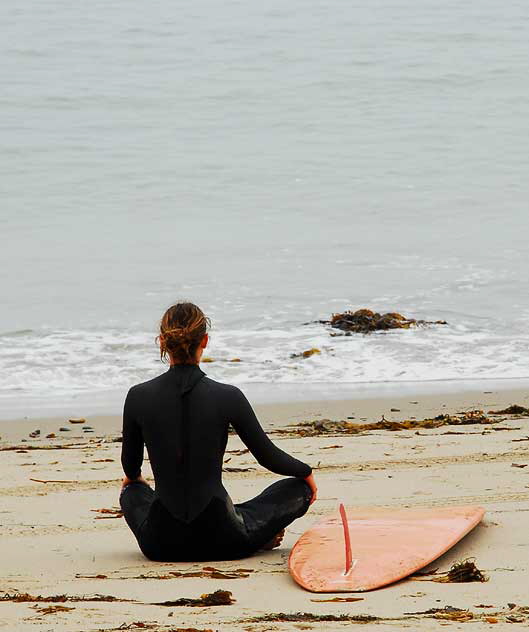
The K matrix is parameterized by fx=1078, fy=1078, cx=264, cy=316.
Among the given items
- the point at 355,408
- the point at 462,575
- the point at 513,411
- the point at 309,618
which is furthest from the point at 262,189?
the point at 309,618

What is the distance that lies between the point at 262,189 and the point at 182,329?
14.1 m

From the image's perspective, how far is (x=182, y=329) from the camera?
3.69m

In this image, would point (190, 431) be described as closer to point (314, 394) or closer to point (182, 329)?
point (182, 329)

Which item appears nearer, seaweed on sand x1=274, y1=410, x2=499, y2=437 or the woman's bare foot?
the woman's bare foot

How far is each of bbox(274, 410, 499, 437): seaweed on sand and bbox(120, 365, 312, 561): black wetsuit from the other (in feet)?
7.78

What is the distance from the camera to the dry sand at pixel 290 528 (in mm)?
3166

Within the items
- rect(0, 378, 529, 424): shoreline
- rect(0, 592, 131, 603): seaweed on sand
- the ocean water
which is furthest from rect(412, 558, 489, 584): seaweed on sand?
the ocean water

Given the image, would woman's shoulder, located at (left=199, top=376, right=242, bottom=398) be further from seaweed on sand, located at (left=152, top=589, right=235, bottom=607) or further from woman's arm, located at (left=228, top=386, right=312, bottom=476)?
seaweed on sand, located at (left=152, top=589, right=235, bottom=607)

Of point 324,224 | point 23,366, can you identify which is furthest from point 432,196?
point 23,366

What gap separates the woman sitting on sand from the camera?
3760 mm

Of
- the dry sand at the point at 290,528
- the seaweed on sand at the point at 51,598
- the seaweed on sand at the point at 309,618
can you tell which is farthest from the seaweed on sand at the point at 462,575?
the seaweed on sand at the point at 51,598

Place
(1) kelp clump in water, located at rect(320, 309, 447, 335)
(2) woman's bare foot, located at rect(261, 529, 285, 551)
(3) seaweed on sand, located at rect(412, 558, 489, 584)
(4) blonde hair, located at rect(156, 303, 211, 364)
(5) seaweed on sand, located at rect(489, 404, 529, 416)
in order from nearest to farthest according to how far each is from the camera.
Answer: (3) seaweed on sand, located at rect(412, 558, 489, 584)
(4) blonde hair, located at rect(156, 303, 211, 364)
(2) woman's bare foot, located at rect(261, 529, 285, 551)
(5) seaweed on sand, located at rect(489, 404, 529, 416)
(1) kelp clump in water, located at rect(320, 309, 447, 335)

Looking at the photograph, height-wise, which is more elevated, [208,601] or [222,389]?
[222,389]

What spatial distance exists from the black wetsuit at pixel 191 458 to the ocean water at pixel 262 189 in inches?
136
